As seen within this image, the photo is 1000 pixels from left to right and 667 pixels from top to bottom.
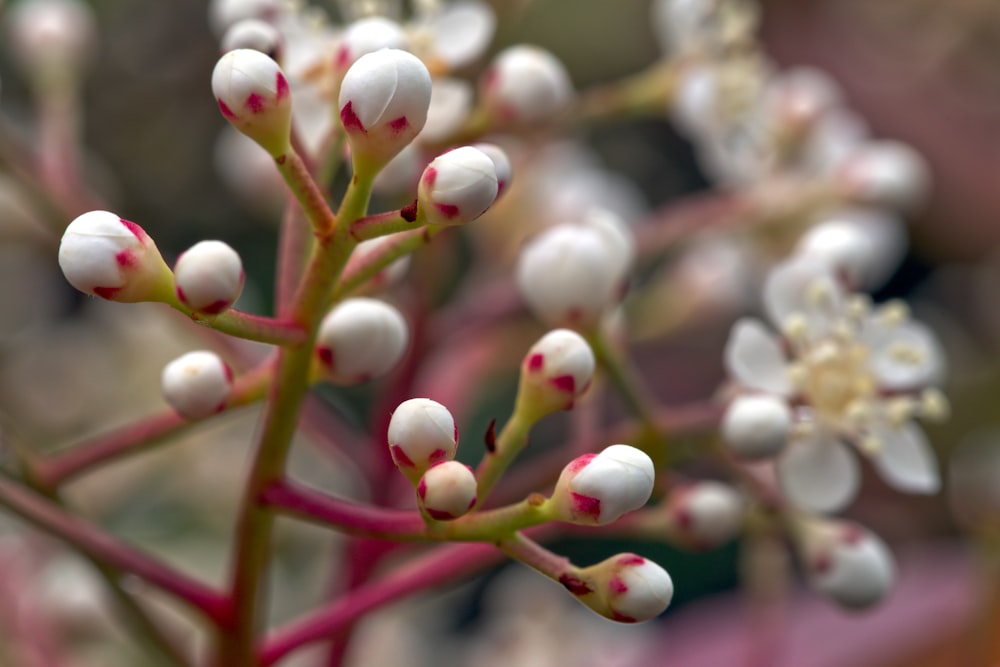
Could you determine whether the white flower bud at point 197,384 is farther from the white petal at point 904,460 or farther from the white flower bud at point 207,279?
the white petal at point 904,460

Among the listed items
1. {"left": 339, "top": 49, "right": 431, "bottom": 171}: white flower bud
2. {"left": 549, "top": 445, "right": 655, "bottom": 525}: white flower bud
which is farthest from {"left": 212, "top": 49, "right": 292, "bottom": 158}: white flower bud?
{"left": 549, "top": 445, "right": 655, "bottom": 525}: white flower bud

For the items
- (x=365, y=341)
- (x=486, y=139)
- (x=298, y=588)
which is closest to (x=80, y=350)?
(x=298, y=588)

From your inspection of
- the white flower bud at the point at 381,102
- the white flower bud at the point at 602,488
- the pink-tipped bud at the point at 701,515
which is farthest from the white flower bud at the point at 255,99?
the pink-tipped bud at the point at 701,515

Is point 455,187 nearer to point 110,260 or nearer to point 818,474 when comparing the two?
point 110,260

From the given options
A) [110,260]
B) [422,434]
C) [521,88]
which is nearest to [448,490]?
[422,434]

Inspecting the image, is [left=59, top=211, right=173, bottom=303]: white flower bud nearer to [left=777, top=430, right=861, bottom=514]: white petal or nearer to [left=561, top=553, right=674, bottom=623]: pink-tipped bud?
[left=561, top=553, right=674, bottom=623]: pink-tipped bud

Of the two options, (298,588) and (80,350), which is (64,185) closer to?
(298,588)
